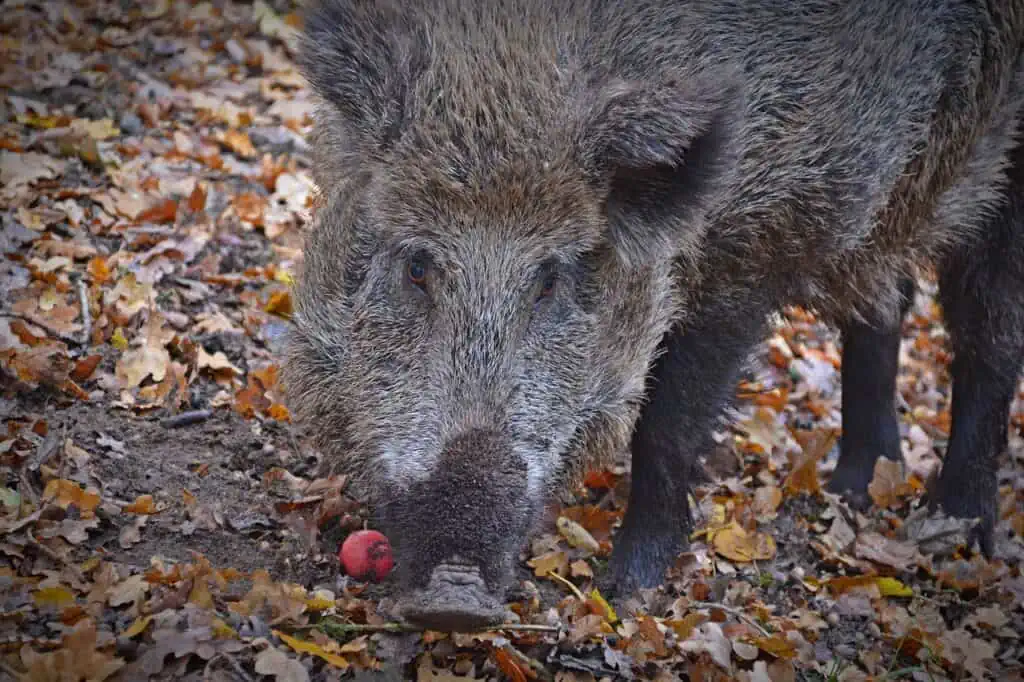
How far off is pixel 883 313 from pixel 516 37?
2.64 meters

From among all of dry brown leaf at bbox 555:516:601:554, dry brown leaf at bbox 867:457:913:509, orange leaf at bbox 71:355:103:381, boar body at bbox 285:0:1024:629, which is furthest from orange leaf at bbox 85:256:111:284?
dry brown leaf at bbox 867:457:913:509

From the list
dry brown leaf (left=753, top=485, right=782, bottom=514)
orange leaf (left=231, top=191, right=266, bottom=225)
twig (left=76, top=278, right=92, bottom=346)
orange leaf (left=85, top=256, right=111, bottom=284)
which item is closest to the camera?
twig (left=76, top=278, right=92, bottom=346)

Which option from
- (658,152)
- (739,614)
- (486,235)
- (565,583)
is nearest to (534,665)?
(565,583)

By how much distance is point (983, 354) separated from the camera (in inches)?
238

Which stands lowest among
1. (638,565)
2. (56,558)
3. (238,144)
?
(56,558)

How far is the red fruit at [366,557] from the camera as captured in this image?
4203 millimetres

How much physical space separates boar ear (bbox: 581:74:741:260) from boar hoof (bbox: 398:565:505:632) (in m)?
1.45

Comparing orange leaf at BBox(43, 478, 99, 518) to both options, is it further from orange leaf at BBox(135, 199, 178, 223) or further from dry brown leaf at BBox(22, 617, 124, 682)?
orange leaf at BBox(135, 199, 178, 223)

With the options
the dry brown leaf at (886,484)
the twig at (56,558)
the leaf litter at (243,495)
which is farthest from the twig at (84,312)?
the dry brown leaf at (886,484)

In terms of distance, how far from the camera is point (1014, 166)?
5848 mm

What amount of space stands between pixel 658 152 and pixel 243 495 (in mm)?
2030

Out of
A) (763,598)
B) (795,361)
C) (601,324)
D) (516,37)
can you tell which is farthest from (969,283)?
(516,37)

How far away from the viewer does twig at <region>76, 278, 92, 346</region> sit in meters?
5.07

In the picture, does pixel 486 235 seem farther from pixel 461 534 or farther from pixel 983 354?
pixel 983 354
